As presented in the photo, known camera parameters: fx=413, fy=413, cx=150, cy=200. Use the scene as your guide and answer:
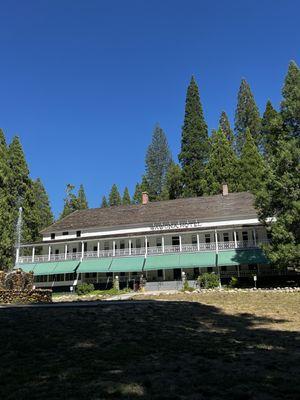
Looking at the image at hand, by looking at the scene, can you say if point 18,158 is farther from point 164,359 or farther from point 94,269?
point 164,359


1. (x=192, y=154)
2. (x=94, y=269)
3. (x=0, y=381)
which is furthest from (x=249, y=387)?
(x=192, y=154)

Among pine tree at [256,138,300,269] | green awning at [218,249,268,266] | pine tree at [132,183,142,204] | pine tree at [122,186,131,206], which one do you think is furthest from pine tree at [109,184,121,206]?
pine tree at [256,138,300,269]

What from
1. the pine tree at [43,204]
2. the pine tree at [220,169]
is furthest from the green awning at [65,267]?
the pine tree at [43,204]

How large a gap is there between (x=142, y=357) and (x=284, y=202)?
22.9 meters

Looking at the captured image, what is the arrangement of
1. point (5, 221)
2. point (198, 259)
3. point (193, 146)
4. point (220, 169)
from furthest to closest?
point (193, 146), point (220, 169), point (5, 221), point (198, 259)

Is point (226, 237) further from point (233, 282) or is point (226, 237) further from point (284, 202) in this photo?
point (284, 202)

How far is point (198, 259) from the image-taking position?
38.8 metres

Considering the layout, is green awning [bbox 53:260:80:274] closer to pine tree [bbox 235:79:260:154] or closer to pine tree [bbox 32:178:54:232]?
pine tree [bbox 32:178:54:232]

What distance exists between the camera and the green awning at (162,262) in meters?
39.0

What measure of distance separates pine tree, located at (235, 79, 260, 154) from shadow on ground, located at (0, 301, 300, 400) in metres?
63.8

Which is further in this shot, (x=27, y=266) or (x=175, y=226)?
(x=27, y=266)

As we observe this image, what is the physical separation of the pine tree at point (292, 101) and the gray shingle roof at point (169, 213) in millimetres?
13677

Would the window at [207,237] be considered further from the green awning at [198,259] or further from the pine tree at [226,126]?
the pine tree at [226,126]

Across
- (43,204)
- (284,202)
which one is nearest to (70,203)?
(43,204)
